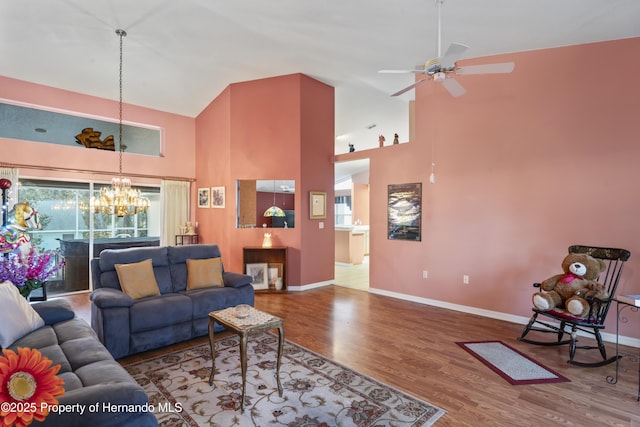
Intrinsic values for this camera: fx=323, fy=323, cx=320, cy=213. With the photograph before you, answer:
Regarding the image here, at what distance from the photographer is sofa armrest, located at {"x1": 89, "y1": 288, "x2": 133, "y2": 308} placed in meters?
3.12

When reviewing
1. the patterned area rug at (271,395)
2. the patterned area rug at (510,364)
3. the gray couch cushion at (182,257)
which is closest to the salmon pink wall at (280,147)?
the gray couch cushion at (182,257)

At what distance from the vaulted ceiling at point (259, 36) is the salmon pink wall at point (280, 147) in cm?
31

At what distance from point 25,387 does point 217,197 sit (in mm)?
5864

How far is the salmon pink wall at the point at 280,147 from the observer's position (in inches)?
230

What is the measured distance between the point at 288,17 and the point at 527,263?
429cm

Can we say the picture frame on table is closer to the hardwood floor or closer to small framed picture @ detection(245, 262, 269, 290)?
small framed picture @ detection(245, 262, 269, 290)

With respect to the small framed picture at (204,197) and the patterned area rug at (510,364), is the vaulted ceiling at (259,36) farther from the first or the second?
the patterned area rug at (510,364)

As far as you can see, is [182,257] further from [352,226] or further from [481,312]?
[352,226]

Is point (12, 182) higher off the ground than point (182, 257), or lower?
higher

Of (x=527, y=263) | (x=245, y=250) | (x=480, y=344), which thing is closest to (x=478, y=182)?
(x=527, y=263)

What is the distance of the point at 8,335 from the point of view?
7.79 feet

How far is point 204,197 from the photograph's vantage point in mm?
6855

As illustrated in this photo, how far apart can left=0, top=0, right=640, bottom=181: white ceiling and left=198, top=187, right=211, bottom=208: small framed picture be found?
76.6 inches

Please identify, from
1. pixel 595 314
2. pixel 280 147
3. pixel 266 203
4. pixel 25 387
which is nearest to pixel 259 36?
pixel 280 147
